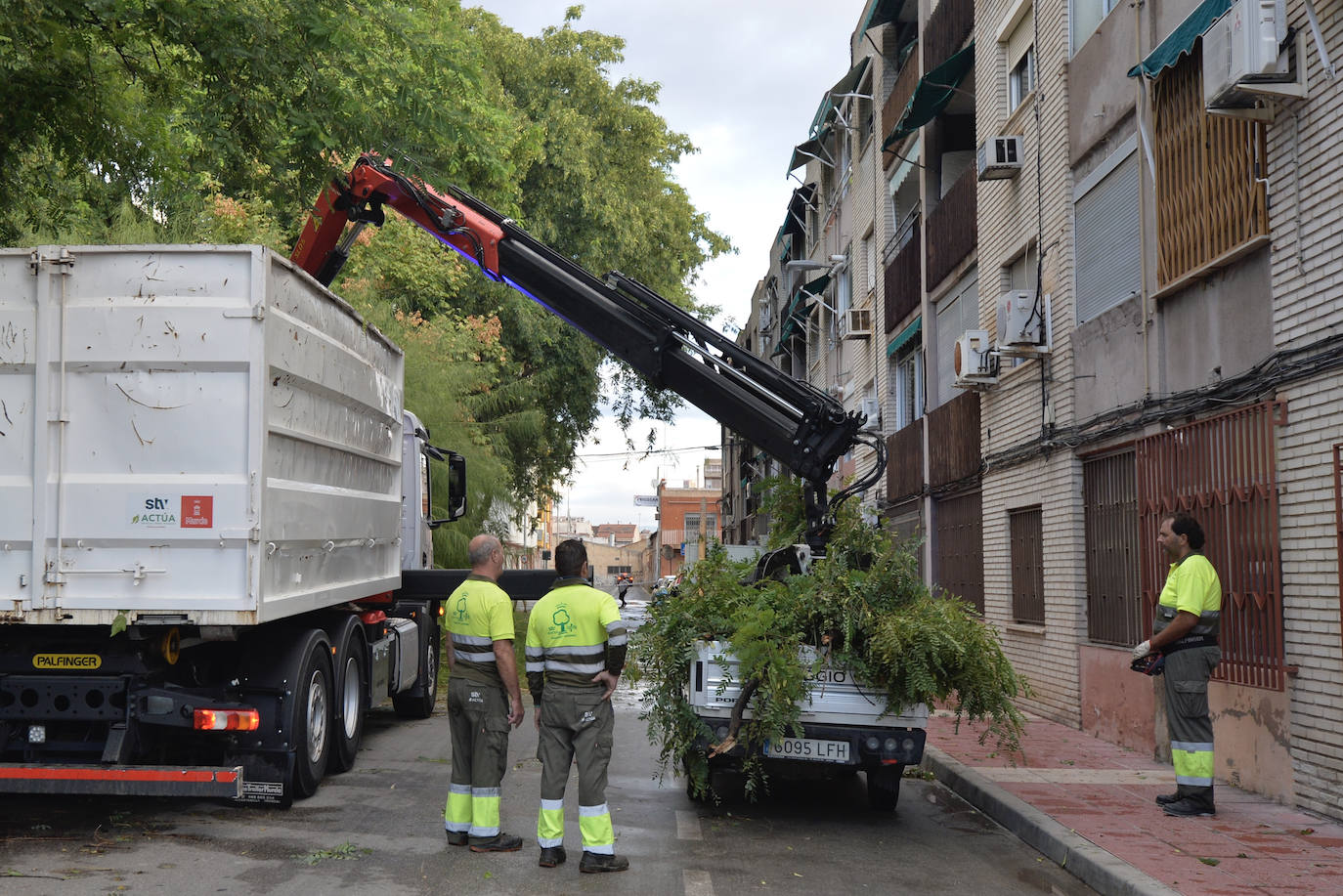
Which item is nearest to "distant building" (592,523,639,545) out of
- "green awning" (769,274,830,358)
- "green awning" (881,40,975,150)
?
"green awning" (769,274,830,358)

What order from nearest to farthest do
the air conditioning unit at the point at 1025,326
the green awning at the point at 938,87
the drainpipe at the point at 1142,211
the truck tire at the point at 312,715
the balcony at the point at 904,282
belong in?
the truck tire at the point at 312,715
the drainpipe at the point at 1142,211
the air conditioning unit at the point at 1025,326
the green awning at the point at 938,87
the balcony at the point at 904,282

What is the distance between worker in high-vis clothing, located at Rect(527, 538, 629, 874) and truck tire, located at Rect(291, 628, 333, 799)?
1.91m

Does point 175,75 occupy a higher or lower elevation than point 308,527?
higher

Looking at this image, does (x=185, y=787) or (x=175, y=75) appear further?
(x=175, y=75)

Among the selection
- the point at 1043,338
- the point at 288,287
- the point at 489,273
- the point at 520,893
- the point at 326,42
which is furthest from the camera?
the point at 1043,338

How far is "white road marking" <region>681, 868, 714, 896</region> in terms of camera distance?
6.25m

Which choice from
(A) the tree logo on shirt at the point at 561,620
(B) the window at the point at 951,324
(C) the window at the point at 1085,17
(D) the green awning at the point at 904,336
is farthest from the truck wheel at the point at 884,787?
(D) the green awning at the point at 904,336

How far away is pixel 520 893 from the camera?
6160 millimetres

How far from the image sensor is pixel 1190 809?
8031mm

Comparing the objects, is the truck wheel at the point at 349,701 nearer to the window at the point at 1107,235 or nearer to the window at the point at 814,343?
the window at the point at 1107,235

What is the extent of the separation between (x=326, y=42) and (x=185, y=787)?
5288mm

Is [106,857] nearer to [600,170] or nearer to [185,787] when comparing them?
[185,787]

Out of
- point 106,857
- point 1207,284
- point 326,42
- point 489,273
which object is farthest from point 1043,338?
point 106,857

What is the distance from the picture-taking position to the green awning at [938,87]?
59.3 feet
